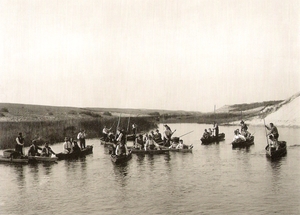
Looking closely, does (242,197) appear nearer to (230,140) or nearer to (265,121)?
(265,121)

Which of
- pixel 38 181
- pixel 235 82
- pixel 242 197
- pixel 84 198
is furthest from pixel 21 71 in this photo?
pixel 242 197

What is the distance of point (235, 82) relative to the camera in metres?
6.21

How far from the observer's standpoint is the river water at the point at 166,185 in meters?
5.15

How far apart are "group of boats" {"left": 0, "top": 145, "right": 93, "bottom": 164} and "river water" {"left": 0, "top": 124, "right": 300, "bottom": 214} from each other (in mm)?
155

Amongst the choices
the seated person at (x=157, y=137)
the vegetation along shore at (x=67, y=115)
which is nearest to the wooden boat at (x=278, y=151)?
the vegetation along shore at (x=67, y=115)

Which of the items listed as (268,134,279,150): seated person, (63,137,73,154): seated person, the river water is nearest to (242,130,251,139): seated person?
the river water

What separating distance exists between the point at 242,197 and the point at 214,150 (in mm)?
2811

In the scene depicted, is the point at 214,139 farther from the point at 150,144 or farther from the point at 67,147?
the point at 67,147

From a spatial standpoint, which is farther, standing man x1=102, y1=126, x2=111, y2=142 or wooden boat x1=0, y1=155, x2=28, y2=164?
standing man x1=102, y1=126, x2=111, y2=142

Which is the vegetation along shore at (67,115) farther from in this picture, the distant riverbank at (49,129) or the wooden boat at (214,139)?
Result: the wooden boat at (214,139)

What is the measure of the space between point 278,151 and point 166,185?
7.58 feet

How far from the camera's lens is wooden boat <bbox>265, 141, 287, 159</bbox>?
6793 millimetres

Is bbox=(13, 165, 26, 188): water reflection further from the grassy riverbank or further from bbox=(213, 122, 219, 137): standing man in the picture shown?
bbox=(213, 122, 219, 137): standing man

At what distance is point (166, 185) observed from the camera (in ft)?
19.5
